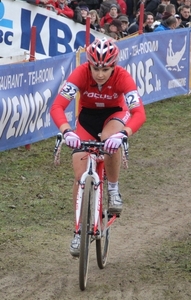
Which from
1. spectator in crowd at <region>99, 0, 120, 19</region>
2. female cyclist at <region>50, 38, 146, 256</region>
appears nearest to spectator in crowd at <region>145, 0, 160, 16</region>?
spectator in crowd at <region>99, 0, 120, 19</region>

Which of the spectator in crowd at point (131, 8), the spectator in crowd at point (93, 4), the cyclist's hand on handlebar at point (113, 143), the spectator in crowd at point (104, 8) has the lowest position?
the spectator in crowd at point (131, 8)

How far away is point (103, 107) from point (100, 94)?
0.20 meters

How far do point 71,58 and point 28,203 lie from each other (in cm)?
372

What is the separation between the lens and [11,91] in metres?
10.2

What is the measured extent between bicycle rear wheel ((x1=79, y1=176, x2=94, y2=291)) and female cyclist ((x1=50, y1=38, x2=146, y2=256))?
152 mm

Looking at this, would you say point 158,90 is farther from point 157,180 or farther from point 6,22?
point 157,180

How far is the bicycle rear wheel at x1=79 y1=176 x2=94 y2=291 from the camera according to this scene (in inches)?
225

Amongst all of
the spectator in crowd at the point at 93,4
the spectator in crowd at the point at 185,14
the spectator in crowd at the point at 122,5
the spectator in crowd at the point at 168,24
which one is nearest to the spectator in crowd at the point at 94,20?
the spectator in crowd at the point at 168,24

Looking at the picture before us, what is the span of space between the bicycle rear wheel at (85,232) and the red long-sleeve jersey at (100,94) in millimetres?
634

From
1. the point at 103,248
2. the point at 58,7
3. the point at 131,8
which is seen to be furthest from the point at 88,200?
the point at 131,8

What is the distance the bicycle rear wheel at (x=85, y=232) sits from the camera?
5715 millimetres

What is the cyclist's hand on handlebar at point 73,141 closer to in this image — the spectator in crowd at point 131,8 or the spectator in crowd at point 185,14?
the spectator in crowd at point 185,14

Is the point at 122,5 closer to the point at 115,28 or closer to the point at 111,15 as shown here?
the point at 111,15

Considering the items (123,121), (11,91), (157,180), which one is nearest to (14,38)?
(11,91)
